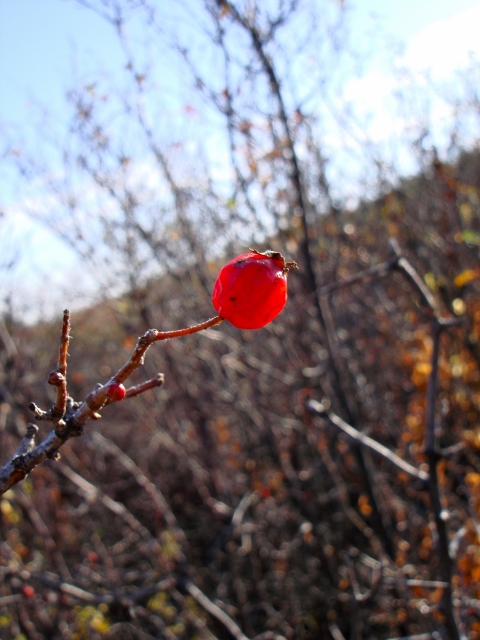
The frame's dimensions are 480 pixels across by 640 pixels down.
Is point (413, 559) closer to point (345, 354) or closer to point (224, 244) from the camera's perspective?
point (345, 354)

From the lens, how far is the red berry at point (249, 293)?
750 millimetres

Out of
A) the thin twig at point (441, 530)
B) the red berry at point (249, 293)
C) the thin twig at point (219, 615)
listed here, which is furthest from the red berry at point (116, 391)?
the thin twig at point (219, 615)

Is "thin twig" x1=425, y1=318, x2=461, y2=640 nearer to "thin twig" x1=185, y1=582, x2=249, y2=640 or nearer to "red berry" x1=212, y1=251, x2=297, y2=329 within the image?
"red berry" x1=212, y1=251, x2=297, y2=329

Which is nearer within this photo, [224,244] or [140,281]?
[224,244]

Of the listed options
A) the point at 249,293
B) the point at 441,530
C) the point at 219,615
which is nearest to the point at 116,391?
the point at 249,293

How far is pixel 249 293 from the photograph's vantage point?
751mm

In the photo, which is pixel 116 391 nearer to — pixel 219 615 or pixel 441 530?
pixel 441 530

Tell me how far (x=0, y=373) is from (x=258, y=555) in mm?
3060

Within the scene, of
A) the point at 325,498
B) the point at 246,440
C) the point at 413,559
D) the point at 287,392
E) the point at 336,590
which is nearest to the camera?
the point at 413,559

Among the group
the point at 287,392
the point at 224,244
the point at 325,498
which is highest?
the point at 224,244

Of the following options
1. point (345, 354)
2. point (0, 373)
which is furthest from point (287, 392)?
point (0, 373)

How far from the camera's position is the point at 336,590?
3996mm

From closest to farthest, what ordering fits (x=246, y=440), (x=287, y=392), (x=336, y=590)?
(x=336, y=590), (x=287, y=392), (x=246, y=440)

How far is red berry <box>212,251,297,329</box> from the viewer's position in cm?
75
